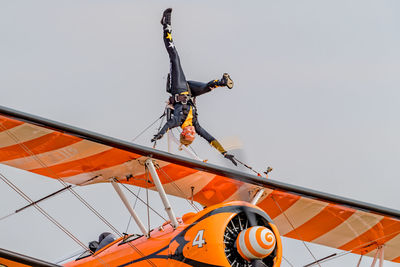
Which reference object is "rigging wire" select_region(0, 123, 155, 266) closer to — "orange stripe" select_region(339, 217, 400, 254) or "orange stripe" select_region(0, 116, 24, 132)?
"orange stripe" select_region(0, 116, 24, 132)

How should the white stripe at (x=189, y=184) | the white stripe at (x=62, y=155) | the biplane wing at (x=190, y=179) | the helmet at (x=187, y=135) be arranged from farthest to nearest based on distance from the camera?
1. the helmet at (x=187, y=135)
2. the white stripe at (x=189, y=184)
3. the white stripe at (x=62, y=155)
4. the biplane wing at (x=190, y=179)

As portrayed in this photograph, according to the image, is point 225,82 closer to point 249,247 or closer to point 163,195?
point 163,195

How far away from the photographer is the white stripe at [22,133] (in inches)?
408

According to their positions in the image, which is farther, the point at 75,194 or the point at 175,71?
the point at 175,71

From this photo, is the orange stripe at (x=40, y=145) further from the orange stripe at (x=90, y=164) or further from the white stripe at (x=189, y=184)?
the white stripe at (x=189, y=184)

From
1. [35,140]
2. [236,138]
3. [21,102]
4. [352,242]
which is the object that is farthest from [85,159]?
[21,102]

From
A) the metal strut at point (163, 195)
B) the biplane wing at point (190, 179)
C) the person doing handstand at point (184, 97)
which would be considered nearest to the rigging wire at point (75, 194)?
the biplane wing at point (190, 179)

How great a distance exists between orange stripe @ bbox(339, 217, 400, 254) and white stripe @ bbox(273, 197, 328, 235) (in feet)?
3.68

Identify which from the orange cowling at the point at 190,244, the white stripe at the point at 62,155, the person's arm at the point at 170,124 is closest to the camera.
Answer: the orange cowling at the point at 190,244

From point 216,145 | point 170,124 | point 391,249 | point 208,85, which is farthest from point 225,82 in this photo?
point 391,249

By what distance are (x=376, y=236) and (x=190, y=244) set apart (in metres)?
4.57

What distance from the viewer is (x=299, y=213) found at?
501 inches

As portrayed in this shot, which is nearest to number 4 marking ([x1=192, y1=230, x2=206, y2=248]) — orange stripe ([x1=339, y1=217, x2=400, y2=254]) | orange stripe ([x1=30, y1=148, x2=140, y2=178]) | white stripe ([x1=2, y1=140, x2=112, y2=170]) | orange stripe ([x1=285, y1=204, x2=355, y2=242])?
orange stripe ([x1=30, y1=148, x2=140, y2=178])

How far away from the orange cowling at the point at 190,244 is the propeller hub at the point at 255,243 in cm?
24
